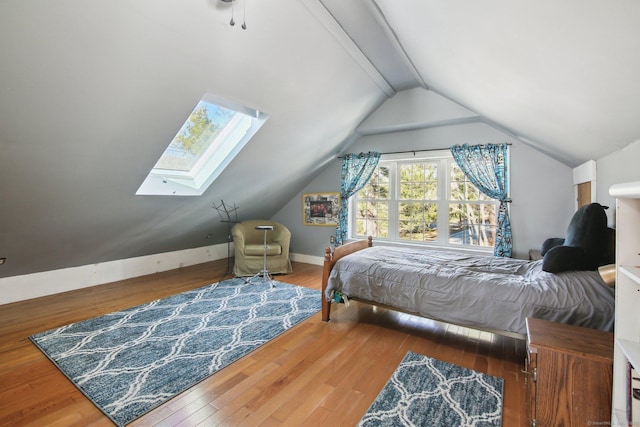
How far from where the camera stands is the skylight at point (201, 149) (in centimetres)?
321

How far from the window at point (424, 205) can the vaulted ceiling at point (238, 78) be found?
3.49 ft

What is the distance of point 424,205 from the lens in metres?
4.50

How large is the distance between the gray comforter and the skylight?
1.89 meters

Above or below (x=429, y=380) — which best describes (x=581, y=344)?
above

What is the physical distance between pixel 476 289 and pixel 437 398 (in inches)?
32.6

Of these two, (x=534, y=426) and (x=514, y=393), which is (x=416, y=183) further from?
(x=534, y=426)

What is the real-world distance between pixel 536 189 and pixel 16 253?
6034 mm

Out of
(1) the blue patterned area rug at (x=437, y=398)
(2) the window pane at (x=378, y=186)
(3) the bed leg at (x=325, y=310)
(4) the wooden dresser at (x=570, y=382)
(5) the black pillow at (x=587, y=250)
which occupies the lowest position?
(1) the blue patterned area rug at (x=437, y=398)

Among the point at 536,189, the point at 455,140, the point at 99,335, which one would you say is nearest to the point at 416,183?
the point at 455,140

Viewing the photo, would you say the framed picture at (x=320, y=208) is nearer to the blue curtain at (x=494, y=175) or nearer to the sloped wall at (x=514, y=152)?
the sloped wall at (x=514, y=152)

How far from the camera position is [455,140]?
409 centimetres

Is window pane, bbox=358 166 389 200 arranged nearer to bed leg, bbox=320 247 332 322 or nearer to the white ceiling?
the white ceiling

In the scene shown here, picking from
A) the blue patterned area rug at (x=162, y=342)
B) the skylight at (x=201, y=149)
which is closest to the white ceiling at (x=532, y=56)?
the skylight at (x=201, y=149)

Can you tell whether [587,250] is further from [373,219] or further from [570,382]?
[373,219]
